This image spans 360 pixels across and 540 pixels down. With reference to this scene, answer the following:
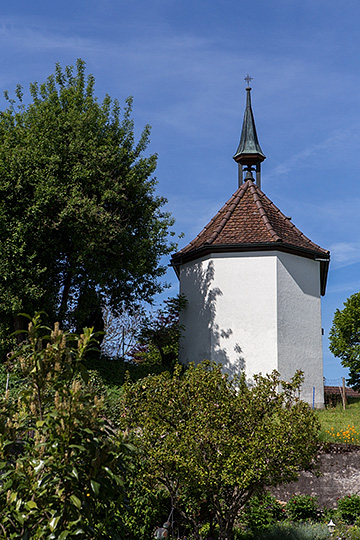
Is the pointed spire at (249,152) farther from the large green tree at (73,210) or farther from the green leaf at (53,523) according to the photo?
the green leaf at (53,523)

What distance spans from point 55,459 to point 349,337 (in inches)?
1303

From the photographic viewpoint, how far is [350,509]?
13.5 meters

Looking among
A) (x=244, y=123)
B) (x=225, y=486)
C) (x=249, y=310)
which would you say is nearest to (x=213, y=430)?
(x=225, y=486)

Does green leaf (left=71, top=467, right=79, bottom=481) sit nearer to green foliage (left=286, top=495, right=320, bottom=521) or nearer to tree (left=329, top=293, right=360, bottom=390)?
green foliage (left=286, top=495, right=320, bottom=521)

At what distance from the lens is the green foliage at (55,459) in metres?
6.10

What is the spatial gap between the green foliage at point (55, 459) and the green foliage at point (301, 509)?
7911 mm

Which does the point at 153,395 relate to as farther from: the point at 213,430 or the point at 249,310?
the point at 249,310

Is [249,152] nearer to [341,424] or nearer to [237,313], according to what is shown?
[237,313]

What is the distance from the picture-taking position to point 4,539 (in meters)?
6.14

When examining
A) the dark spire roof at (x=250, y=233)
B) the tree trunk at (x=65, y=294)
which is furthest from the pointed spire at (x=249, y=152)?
the tree trunk at (x=65, y=294)

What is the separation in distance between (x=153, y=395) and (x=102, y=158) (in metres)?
12.1

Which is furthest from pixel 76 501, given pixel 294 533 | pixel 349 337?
pixel 349 337

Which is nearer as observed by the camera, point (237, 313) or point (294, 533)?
point (294, 533)

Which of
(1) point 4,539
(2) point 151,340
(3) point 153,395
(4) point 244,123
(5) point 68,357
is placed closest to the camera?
(1) point 4,539
